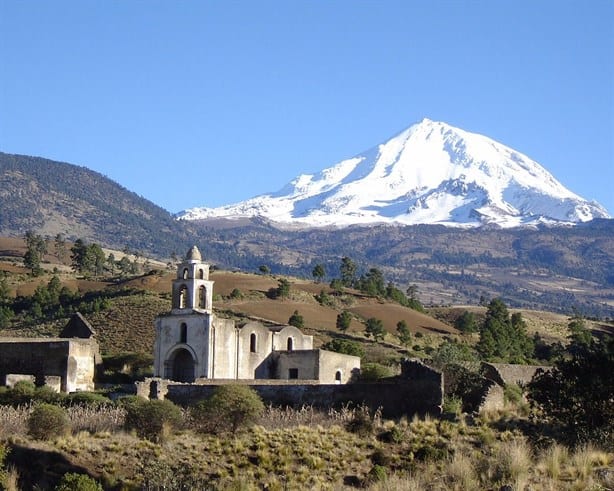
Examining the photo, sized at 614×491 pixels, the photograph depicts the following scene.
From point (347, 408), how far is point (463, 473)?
14578mm

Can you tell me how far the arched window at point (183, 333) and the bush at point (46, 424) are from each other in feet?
67.0

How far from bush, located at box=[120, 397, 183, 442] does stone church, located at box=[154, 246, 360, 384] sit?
56.6ft

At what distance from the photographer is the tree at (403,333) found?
3073 inches

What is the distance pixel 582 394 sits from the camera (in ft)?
85.1

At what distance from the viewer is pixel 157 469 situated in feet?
84.8

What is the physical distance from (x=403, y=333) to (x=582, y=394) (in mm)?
54120

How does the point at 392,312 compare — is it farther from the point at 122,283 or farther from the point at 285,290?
the point at 122,283

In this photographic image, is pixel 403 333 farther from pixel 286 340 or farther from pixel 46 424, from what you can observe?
pixel 46 424

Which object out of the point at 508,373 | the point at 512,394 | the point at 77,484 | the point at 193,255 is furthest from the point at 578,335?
the point at 77,484

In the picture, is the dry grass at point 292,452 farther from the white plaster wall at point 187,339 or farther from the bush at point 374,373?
the white plaster wall at point 187,339

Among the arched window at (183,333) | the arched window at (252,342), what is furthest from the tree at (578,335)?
the arched window at (183,333)

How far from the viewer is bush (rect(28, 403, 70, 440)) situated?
28.9 m

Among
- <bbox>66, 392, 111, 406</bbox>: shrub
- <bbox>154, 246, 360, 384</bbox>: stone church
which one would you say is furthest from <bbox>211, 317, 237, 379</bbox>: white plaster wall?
<bbox>66, 392, 111, 406</bbox>: shrub

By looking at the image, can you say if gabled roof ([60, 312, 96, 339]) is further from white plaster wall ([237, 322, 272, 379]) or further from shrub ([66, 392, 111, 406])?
shrub ([66, 392, 111, 406])
